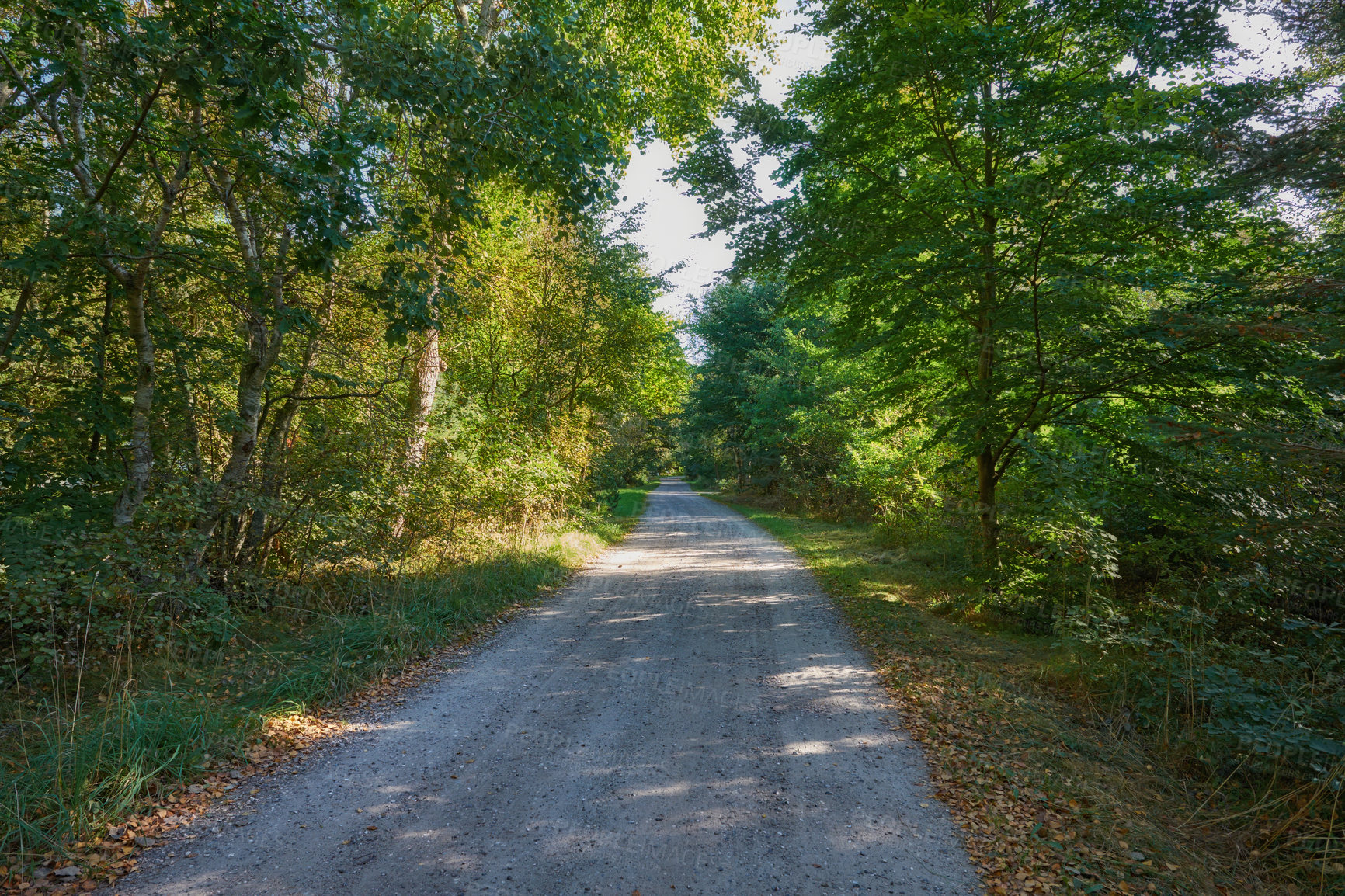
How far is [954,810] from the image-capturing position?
374 centimetres

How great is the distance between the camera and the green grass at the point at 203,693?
3314 mm

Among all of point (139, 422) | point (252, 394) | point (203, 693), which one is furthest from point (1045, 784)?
point (252, 394)

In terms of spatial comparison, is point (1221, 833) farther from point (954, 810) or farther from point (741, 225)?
point (741, 225)

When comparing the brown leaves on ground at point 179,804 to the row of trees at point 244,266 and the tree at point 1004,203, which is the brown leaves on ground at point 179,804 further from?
the tree at point 1004,203

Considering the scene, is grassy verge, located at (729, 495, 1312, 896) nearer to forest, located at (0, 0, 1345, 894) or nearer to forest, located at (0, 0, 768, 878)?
forest, located at (0, 0, 1345, 894)

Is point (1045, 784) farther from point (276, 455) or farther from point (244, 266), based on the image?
point (244, 266)

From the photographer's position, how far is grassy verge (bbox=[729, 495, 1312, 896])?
10.6 feet

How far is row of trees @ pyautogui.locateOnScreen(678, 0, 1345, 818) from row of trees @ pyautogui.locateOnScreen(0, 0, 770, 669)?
106 inches

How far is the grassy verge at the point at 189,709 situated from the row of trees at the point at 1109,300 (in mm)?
6626

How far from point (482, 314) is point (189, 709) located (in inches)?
A: 297

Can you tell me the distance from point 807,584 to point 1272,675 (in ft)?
20.3

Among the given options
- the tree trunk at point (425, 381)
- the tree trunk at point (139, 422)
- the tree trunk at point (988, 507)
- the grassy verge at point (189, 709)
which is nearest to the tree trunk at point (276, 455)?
the grassy verge at point (189, 709)

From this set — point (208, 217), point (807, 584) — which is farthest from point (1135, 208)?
point (208, 217)

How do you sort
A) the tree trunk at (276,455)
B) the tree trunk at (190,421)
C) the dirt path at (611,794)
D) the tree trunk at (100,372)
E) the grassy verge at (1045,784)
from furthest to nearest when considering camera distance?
the tree trunk at (276,455), the tree trunk at (190,421), the tree trunk at (100,372), the grassy verge at (1045,784), the dirt path at (611,794)
